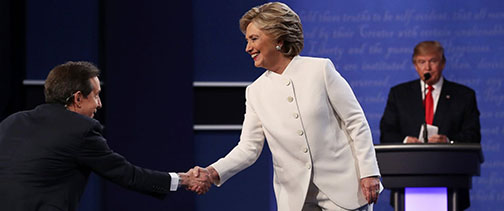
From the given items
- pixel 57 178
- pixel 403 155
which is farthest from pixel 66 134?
pixel 403 155

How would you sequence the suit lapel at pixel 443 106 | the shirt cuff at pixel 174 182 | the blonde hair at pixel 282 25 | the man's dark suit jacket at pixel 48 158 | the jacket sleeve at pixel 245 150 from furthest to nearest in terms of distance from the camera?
the suit lapel at pixel 443 106 → the shirt cuff at pixel 174 182 → the jacket sleeve at pixel 245 150 → the blonde hair at pixel 282 25 → the man's dark suit jacket at pixel 48 158

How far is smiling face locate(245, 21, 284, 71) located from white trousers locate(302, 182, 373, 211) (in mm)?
532

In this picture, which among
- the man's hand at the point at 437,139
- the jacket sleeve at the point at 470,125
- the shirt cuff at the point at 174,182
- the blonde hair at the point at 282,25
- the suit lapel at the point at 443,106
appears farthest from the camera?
the suit lapel at the point at 443,106

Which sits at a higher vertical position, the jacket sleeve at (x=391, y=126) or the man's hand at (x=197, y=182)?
the jacket sleeve at (x=391, y=126)

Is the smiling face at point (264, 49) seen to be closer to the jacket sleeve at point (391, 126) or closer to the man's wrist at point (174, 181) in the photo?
the man's wrist at point (174, 181)

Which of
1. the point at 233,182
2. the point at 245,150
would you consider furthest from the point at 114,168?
the point at 233,182

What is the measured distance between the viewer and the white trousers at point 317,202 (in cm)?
289

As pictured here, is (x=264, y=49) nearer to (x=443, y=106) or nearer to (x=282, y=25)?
(x=282, y=25)

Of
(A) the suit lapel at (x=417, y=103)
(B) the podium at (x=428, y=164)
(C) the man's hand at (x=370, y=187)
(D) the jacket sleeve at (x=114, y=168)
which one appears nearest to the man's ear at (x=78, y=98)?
(D) the jacket sleeve at (x=114, y=168)

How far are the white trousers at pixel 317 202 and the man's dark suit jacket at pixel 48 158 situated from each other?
2.65 feet

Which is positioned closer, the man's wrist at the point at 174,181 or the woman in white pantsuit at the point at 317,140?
the woman in white pantsuit at the point at 317,140

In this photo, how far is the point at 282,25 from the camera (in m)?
3.08

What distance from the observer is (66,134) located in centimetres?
291

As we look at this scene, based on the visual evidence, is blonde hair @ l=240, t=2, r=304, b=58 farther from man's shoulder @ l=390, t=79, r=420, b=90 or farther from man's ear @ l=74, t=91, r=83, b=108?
man's shoulder @ l=390, t=79, r=420, b=90
